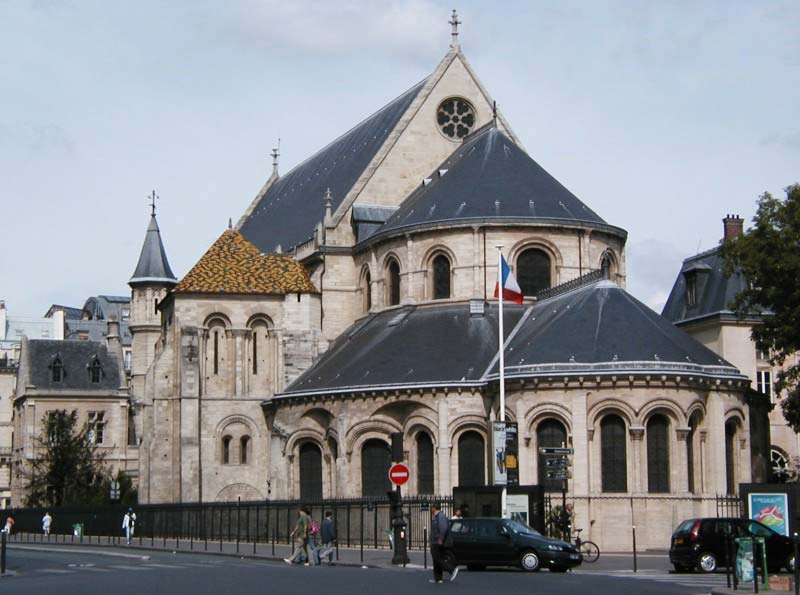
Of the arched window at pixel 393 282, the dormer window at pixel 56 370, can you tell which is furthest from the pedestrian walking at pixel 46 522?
the dormer window at pixel 56 370

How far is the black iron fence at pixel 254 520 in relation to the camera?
1804 inches

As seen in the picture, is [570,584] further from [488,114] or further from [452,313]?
[488,114]

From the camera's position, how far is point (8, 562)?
38750 mm

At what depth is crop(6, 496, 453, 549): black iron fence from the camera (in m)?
45.8

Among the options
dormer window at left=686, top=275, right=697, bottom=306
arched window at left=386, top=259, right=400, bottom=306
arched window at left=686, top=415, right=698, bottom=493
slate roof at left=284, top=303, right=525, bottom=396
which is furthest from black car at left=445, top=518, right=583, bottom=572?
dormer window at left=686, top=275, right=697, bottom=306

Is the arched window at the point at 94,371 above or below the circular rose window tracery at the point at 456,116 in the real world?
below

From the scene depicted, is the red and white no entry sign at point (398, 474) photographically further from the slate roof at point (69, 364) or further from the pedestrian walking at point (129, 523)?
the slate roof at point (69, 364)

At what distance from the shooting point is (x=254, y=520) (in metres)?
53.7

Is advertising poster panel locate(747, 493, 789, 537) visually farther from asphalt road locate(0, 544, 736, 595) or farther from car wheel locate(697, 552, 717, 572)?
asphalt road locate(0, 544, 736, 595)

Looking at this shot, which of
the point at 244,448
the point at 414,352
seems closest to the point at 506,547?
the point at 414,352

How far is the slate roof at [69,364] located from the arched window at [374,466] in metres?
44.8

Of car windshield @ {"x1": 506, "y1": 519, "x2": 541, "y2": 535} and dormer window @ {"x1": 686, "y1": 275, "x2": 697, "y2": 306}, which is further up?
dormer window @ {"x1": 686, "y1": 275, "x2": 697, "y2": 306}

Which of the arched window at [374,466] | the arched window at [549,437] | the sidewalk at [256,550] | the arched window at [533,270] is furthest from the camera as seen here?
the arched window at [533,270]

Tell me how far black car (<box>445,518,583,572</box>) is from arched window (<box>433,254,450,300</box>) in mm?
25818
